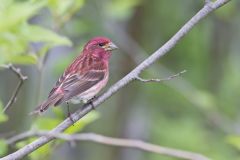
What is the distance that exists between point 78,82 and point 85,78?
13 cm

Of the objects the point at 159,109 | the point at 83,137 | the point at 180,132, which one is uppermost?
the point at 159,109

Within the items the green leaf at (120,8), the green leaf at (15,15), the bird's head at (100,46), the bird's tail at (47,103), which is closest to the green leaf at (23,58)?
the bird's tail at (47,103)

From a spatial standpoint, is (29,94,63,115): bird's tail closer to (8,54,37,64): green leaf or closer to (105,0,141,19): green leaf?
(8,54,37,64): green leaf

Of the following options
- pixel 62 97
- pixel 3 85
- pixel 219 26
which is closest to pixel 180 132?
pixel 219 26

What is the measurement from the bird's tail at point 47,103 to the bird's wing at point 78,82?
4cm

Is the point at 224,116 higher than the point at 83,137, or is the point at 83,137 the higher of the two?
the point at 224,116

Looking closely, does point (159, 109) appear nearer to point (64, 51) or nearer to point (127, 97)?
point (127, 97)

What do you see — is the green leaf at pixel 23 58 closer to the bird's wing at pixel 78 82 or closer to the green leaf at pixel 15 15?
the bird's wing at pixel 78 82

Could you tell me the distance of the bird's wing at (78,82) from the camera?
5.42 m

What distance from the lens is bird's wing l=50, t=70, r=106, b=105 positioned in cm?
542

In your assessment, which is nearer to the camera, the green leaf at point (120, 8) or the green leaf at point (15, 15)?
the green leaf at point (15, 15)

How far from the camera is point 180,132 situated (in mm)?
8008

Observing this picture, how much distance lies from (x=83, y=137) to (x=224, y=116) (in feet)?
15.1

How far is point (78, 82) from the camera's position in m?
5.67
